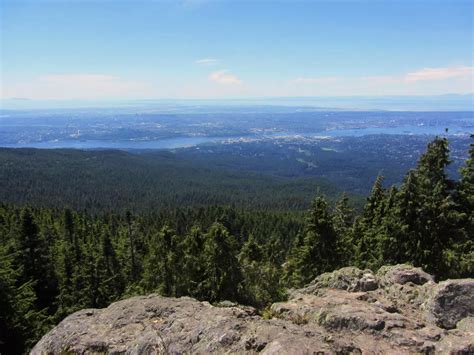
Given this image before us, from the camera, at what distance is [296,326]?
10.3 m

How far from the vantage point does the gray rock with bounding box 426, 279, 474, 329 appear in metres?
11.0

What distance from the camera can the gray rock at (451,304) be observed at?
11.0m

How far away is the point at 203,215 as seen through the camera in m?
88.2

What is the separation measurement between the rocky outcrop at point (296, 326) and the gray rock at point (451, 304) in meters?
0.03

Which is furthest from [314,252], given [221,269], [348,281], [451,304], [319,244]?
[451,304]

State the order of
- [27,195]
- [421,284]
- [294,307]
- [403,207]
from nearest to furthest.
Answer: [294,307], [421,284], [403,207], [27,195]

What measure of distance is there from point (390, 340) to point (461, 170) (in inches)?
703

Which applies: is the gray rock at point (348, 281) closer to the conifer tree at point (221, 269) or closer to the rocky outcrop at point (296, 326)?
the rocky outcrop at point (296, 326)

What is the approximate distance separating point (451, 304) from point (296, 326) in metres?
5.31

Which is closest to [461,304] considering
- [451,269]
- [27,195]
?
[451,269]

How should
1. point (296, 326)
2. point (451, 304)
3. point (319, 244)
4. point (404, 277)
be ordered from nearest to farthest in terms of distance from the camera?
point (296, 326)
point (451, 304)
point (404, 277)
point (319, 244)

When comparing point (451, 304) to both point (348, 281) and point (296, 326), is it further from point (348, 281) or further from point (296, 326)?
point (296, 326)

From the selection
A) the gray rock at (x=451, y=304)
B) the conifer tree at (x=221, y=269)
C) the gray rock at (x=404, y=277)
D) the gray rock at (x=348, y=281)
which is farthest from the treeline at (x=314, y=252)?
the gray rock at (x=451, y=304)

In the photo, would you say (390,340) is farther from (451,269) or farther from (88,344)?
(451,269)
